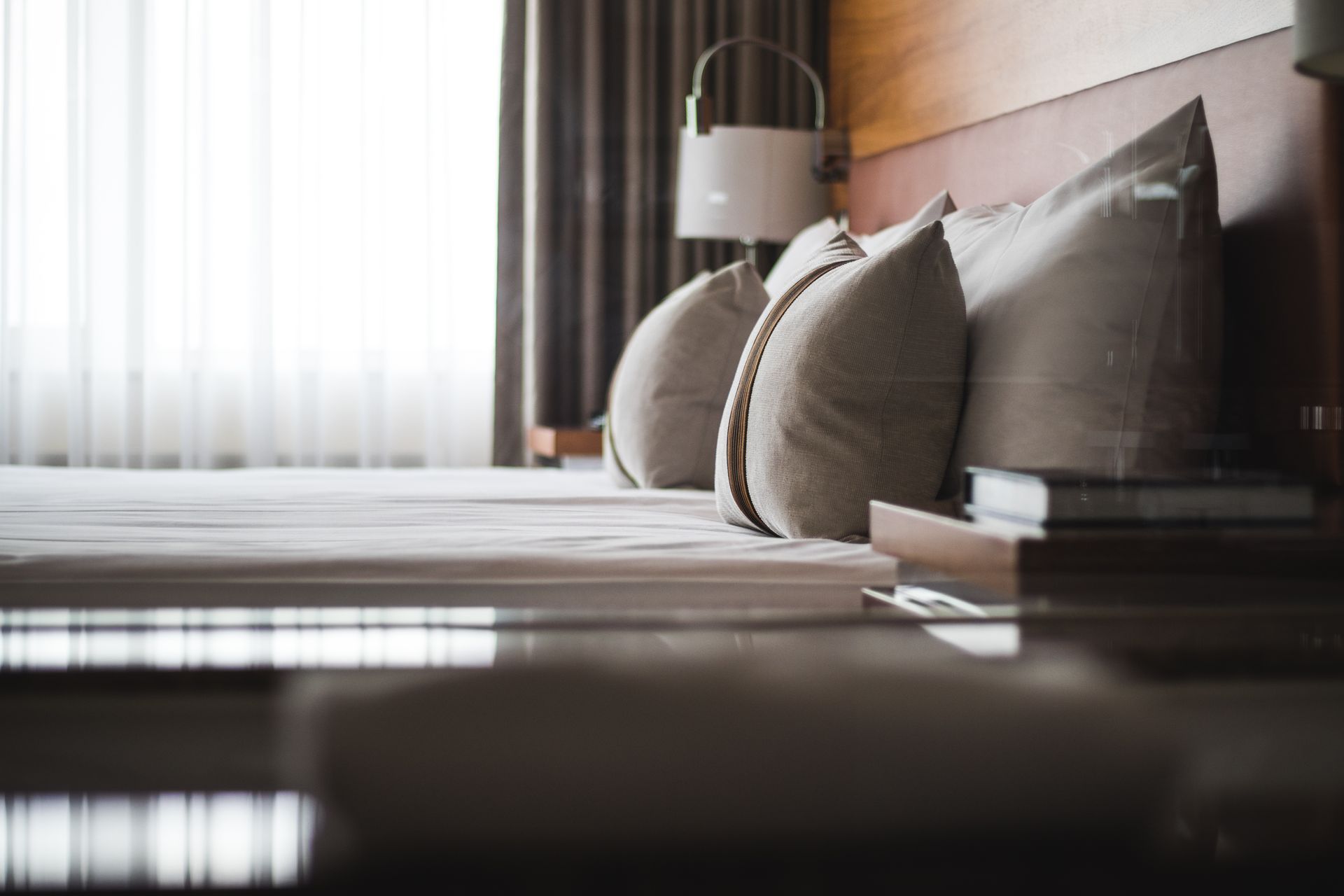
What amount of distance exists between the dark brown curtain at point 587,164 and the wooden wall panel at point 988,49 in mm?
325

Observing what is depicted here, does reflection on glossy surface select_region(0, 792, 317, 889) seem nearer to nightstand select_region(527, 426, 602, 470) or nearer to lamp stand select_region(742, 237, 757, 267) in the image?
nightstand select_region(527, 426, 602, 470)

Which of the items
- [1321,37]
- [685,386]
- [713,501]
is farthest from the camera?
[685,386]

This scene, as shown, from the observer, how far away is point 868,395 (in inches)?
41.4

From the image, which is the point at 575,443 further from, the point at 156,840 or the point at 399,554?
the point at 156,840

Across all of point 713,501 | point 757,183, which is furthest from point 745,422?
point 757,183

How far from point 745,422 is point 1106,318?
38cm

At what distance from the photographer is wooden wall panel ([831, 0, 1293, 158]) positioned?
112cm

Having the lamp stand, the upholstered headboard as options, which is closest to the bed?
the upholstered headboard

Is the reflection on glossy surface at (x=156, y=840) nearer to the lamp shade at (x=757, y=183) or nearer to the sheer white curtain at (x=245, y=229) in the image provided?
the lamp shade at (x=757, y=183)

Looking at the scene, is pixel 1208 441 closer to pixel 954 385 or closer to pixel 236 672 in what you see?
pixel 954 385

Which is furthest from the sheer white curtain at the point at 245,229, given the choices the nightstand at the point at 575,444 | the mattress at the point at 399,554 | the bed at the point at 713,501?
the mattress at the point at 399,554

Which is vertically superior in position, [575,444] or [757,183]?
[757,183]

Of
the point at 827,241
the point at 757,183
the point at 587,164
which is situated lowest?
the point at 827,241

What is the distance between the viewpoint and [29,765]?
501 millimetres
